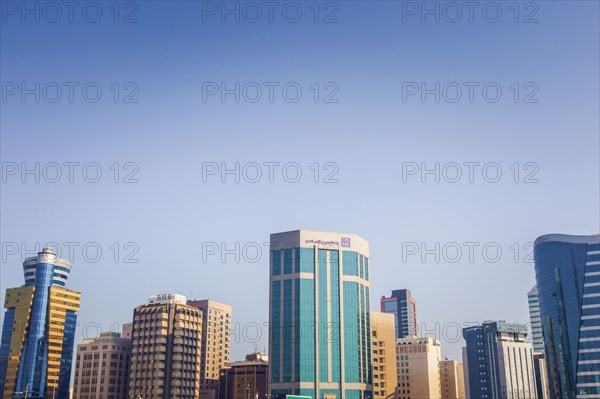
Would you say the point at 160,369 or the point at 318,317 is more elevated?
the point at 318,317

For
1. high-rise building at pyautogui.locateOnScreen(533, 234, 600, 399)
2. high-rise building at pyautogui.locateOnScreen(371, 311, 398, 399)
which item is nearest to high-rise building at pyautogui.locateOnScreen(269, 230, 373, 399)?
high-rise building at pyautogui.locateOnScreen(371, 311, 398, 399)

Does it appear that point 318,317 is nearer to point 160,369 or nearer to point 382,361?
point 382,361

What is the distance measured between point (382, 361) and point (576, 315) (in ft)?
193

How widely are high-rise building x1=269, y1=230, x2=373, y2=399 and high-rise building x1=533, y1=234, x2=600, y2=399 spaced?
60.1 meters

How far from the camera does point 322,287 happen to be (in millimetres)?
178875

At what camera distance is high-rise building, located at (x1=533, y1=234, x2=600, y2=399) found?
7131 inches

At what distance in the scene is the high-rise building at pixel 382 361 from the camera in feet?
622

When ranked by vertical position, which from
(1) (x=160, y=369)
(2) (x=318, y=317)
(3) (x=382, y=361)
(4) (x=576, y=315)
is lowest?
(1) (x=160, y=369)

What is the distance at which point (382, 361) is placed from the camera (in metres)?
195

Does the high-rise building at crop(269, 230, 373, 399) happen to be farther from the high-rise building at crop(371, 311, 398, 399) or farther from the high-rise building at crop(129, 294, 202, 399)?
the high-rise building at crop(129, 294, 202, 399)

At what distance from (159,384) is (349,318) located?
61959 millimetres

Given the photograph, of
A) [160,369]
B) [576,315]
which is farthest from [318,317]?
[576,315]

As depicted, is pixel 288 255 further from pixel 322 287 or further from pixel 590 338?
pixel 590 338

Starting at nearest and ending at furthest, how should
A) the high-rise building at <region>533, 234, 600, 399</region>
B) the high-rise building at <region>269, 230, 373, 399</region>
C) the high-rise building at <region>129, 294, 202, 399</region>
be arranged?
the high-rise building at <region>269, 230, 373, 399</region> → the high-rise building at <region>533, 234, 600, 399</region> → the high-rise building at <region>129, 294, 202, 399</region>
